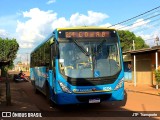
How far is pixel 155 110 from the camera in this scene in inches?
488

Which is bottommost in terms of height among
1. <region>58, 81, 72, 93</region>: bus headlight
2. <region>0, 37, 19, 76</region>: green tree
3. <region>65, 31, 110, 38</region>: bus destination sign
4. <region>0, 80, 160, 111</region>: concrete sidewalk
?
<region>0, 80, 160, 111</region>: concrete sidewalk

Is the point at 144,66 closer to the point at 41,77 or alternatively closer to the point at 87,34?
the point at 41,77

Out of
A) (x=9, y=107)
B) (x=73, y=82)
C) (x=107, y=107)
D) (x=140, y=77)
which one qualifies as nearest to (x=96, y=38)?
(x=73, y=82)

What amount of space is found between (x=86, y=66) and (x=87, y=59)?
277mm

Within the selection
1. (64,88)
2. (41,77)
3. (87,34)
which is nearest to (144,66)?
(41,77)

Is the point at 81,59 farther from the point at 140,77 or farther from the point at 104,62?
the point at 140,77

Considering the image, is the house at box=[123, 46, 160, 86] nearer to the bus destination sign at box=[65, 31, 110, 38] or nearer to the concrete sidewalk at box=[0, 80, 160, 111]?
the concrete sidewalk at box=[0, 80, 160, 111]

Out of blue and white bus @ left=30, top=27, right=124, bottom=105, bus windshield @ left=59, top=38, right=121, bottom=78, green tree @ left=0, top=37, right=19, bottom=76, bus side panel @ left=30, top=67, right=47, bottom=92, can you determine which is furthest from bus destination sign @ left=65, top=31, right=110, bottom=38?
green tree @ left=0, top=37, right=19, bottom=76

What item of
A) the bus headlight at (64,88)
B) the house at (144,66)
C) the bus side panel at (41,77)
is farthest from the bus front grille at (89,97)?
the house at (144,66)

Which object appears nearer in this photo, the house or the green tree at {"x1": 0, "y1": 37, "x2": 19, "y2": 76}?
the house

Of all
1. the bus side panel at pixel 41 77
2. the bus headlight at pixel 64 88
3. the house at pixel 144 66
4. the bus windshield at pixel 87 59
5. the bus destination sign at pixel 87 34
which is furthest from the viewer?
the house at pixel 144 66

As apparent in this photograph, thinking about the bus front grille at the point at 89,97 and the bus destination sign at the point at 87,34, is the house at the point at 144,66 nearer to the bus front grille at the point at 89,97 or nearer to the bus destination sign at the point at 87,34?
the bus destination sign at the point at 87,34

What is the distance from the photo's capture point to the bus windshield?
11.7m

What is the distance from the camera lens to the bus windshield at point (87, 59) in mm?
11727
